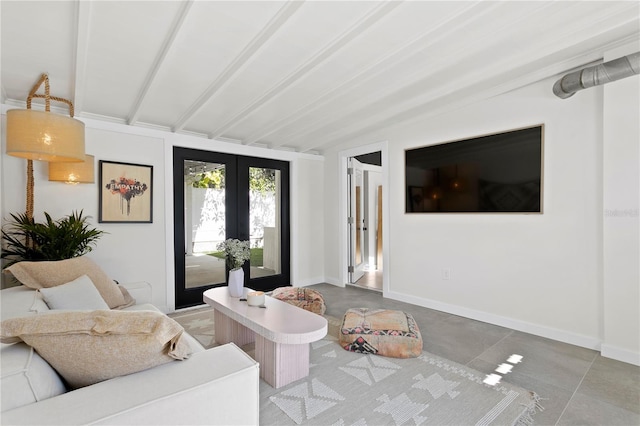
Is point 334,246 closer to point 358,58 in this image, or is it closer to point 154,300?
point 154,300

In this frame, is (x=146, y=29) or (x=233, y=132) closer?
(x=146, y=29)

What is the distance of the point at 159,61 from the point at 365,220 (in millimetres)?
4592

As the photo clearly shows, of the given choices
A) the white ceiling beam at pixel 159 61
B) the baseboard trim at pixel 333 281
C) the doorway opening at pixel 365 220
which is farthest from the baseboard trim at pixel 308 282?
the white ceiling beam at pixel 159 61

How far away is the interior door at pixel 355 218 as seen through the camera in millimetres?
5410

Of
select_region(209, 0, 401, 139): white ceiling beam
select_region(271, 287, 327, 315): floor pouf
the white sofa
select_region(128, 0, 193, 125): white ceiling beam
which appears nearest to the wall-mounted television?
select_region(271, 287, 327, 315): floor pouf

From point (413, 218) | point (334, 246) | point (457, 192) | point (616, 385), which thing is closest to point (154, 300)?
point (334, 246)

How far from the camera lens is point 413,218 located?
427 cm

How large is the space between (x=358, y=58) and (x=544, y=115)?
6.69 feet

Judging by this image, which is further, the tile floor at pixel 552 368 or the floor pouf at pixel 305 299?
the floor pouf at pixel 305 299

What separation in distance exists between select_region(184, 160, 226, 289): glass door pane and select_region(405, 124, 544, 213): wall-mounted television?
2706 mm

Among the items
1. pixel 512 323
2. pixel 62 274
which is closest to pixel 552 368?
pixel 512 323

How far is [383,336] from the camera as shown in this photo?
2668mm

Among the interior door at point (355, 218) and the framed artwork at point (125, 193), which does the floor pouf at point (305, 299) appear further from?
the framed artwork at point (125, 193)

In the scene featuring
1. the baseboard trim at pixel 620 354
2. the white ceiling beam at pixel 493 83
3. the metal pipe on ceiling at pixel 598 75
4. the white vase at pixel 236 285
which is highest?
the white ceiling beam at pixel 493 83
